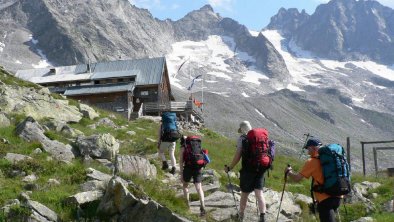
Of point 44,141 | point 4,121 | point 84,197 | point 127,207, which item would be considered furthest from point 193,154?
point 4,121

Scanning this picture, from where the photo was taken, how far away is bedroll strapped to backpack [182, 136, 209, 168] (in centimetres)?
1152

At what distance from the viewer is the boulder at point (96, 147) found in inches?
586

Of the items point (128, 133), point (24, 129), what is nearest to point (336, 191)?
point (24, 129)

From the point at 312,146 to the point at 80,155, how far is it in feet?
26.5

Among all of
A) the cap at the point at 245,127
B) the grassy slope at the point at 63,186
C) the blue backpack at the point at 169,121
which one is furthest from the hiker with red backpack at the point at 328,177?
the blue backpack at the point at 169,121

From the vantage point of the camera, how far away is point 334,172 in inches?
327

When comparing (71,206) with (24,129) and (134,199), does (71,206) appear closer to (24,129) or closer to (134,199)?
(134,199)

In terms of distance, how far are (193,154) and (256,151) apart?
2.16 m

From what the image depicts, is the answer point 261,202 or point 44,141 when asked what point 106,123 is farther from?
point 261,202

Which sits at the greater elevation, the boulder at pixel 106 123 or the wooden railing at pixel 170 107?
the boulder at pixel 106 123

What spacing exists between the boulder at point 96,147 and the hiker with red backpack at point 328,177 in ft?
26.6

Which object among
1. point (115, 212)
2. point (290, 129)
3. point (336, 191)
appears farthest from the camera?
point (290, 129)

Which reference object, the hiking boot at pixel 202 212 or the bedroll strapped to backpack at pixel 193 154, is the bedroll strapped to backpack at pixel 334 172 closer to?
the hiking boot at pixel 202 212

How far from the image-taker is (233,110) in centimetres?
16988
